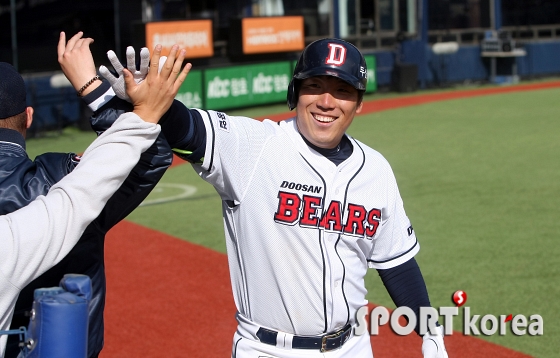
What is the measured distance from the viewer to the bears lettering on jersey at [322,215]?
277cm

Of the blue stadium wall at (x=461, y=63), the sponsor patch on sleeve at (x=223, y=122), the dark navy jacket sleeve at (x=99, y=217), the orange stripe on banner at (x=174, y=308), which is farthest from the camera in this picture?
the blue stadium wall at (x=461, y=63)

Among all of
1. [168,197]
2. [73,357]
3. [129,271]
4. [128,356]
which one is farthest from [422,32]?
[73,357]

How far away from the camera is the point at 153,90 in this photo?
2148 millimetres

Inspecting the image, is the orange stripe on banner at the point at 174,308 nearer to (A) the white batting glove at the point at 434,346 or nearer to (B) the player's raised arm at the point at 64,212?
(A) the white batting glove at the point at 434,346

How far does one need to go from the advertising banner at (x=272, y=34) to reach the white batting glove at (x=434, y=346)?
50.8 ft

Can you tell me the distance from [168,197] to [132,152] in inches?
304

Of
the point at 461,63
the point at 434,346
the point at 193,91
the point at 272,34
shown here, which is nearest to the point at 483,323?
the point at 434,346

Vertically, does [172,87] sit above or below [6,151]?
above

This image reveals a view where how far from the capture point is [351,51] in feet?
9.41

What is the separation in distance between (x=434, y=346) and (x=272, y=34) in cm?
1611

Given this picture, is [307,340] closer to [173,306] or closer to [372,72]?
[173,306]

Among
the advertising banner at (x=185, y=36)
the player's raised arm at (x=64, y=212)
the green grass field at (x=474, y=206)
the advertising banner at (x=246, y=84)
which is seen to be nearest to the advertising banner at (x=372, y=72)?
the advertising banner at (x=246, y=84)

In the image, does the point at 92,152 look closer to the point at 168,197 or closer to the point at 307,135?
the point at 307,135

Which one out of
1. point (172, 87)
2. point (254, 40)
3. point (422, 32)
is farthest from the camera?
point (422, 32)
